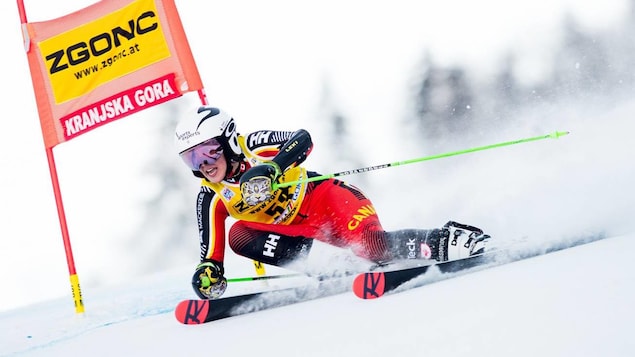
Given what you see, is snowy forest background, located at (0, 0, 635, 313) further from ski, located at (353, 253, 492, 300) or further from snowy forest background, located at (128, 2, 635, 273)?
ski, located at (353, 253, 492, 300)

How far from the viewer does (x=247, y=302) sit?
2914 millimetres

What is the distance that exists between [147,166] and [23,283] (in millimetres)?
1605

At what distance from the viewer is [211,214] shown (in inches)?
122

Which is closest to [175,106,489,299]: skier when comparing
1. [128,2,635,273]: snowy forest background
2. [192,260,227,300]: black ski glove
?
[192,260,227,300]: black ski glove

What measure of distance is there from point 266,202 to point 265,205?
2cm

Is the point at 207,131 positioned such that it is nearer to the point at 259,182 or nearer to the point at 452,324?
the point at 259,182


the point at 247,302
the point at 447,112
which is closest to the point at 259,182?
the point at 247,302

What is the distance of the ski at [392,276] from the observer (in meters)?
2.37

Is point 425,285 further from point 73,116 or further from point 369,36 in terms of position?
point 369,36

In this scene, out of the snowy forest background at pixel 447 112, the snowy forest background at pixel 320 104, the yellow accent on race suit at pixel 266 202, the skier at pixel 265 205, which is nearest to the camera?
the skier at pixel 265 205

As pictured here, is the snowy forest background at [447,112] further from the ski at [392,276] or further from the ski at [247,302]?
the ski at [392,276]

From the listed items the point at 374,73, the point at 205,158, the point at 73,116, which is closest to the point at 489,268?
the point at 205,158

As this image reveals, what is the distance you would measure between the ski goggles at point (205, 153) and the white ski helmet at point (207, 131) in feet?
0.05

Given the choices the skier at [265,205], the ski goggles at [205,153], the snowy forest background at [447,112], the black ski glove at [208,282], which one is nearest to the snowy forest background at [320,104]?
the snowy forest background at [447,112]
